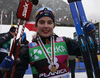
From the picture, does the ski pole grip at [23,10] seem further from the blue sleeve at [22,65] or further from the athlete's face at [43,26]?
the blue sleeve at [22,65]

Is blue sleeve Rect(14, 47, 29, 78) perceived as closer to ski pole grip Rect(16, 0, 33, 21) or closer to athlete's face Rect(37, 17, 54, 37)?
athlete's face Rect(37, 17, 54, 37)

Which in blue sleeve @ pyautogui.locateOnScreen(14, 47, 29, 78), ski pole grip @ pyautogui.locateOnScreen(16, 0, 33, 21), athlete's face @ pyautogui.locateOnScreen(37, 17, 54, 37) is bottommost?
blue sleeve @ pyautogui.locateOnScreen(14, 47, 29, 78)

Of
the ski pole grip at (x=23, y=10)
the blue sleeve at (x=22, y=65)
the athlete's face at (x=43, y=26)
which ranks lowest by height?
the blue sleeve at (x=22, y=65)

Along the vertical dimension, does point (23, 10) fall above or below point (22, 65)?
above

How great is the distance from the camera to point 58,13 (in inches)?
1277

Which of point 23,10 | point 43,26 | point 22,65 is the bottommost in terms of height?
point 22,65

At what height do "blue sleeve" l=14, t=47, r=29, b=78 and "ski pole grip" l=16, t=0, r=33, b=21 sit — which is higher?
"ski pole grip" l=16, t=0, r=33, b=21

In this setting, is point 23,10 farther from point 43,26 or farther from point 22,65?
point 22,65

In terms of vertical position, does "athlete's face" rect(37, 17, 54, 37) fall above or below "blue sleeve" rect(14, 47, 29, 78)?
above

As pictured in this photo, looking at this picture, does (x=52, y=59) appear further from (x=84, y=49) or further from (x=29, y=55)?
(x=84, y=49)

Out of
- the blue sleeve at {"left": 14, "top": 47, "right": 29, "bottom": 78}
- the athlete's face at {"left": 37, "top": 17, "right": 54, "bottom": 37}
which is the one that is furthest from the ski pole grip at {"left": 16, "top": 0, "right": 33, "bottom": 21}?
the blue sleeve at {"left": 14, "top": 47, "right": 29, "bottom": 78}

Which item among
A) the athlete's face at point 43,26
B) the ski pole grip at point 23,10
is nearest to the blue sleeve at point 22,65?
the athlete's face at point 43,26

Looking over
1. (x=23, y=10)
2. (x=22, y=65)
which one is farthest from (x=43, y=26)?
(x=22, y=65)

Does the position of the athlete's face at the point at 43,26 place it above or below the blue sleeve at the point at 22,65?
above
